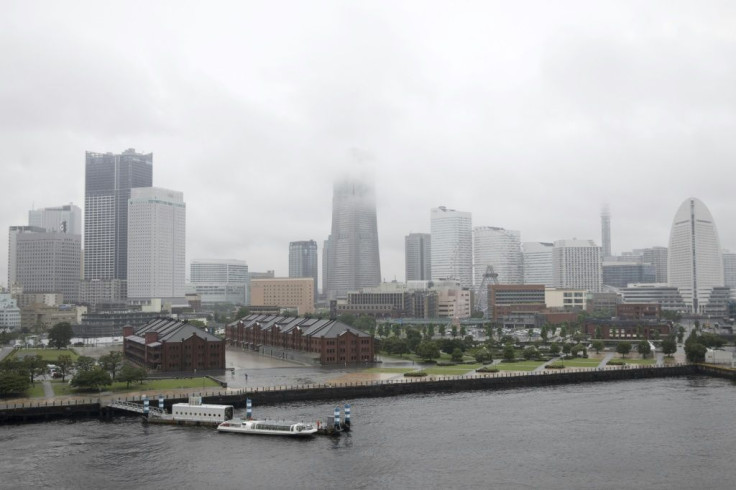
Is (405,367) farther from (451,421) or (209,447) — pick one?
(209,447)

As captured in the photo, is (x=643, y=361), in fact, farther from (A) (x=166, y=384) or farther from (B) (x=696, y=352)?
(A) (x=166, y=384)

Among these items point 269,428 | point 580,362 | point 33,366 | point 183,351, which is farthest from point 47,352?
point 580,362

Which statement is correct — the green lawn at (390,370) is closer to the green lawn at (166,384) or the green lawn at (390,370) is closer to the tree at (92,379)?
the green lawn at (166,384)

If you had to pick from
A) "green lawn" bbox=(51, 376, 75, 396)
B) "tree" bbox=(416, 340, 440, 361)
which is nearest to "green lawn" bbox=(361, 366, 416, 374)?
"tree" bbox=(416, 340, 440, 361)

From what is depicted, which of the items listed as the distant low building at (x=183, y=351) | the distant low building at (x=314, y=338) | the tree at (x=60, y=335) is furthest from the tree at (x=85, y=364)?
the tree at (x=60, y=335)

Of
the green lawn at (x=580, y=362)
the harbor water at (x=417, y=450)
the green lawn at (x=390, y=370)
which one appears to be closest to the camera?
the harbor water at (x=417, y=450)

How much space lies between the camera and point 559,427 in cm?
6562

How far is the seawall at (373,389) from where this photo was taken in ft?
231

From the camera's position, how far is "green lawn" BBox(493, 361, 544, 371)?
104m

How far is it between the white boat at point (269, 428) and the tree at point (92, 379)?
20.8 metres

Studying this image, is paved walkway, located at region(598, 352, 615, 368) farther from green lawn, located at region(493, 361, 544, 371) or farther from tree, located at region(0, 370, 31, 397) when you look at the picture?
tree, located at region(0, 370, 31, 397)

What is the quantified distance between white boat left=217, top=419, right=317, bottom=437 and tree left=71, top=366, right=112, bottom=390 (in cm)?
2082

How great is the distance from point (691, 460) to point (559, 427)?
13333 millimetres

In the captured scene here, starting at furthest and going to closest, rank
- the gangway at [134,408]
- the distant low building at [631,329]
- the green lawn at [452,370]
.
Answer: the distant low building at [631,329] < the green lawn at [452,370] < the gangway at [134,408]
